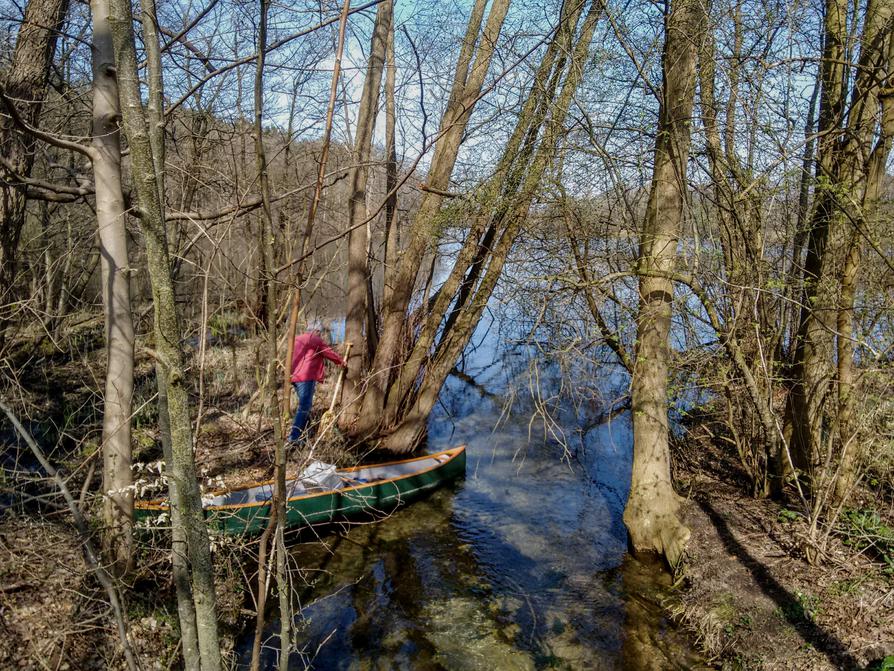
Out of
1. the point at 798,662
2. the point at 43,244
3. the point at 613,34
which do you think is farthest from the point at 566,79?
the point at 43,244

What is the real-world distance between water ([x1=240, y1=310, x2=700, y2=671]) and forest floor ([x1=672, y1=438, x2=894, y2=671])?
1.24 feet

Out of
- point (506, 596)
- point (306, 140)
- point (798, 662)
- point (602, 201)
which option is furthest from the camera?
point (306, 140)

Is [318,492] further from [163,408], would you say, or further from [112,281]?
[163,408]

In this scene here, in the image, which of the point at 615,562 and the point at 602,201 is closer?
the point at 615,562

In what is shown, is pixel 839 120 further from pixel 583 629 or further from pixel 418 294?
pixel 418 294

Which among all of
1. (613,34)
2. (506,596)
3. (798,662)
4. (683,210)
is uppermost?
(613,34)

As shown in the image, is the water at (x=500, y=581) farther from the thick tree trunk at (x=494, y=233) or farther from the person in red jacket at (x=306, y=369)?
the person in red jacket at (x=306, y=369)

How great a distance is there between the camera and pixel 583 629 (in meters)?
5.59

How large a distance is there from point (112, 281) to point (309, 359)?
4.01m

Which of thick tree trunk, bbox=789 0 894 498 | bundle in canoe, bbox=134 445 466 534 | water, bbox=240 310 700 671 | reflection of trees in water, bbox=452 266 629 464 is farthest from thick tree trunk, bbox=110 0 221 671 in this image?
thick tree trunk, bbox=789 0 894 498

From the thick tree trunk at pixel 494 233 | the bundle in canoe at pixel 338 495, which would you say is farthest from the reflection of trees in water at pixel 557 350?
the bundle in canoe at pixel 338 495

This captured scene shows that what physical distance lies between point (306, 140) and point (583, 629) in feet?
29.8

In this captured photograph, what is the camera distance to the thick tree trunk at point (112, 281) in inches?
172

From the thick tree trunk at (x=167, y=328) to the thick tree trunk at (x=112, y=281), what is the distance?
209cm
